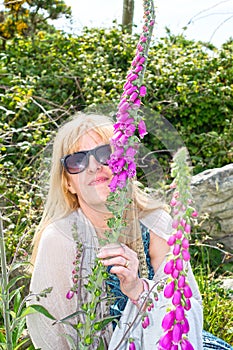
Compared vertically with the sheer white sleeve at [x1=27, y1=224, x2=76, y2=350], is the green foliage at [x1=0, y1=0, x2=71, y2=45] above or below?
above

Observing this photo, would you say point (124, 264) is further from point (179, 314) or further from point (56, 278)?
point (56, 278)

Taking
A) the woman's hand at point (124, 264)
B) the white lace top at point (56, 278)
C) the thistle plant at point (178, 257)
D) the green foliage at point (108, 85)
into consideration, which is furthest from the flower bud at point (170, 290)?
the green foliage at point (108, 85)

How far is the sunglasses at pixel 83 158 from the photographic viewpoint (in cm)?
168

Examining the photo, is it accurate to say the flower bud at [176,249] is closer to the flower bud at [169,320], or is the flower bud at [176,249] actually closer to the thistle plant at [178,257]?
the thistle plant at [178,257]

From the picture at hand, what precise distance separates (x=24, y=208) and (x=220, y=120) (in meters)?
2.76

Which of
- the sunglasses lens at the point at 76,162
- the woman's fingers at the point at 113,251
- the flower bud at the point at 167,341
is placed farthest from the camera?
the sunglasses lens at the point at 76,162

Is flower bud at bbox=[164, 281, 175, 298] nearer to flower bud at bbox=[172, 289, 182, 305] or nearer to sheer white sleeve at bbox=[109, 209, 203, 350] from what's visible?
flower bud at bbox=[172, 289, 182, 305]

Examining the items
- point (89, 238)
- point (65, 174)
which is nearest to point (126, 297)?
point (89, 238)

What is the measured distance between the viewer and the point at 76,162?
6.18 feet

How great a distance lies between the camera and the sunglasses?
5.51ft

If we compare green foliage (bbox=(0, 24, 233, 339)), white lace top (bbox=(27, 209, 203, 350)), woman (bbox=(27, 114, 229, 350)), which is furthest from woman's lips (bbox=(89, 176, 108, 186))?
green foliage (bbox=(0, 24, 233, 339))

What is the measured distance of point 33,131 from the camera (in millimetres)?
5312

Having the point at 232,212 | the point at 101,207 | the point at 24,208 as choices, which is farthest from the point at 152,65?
the point at 101,207

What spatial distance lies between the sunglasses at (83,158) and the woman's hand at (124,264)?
0.82ft
